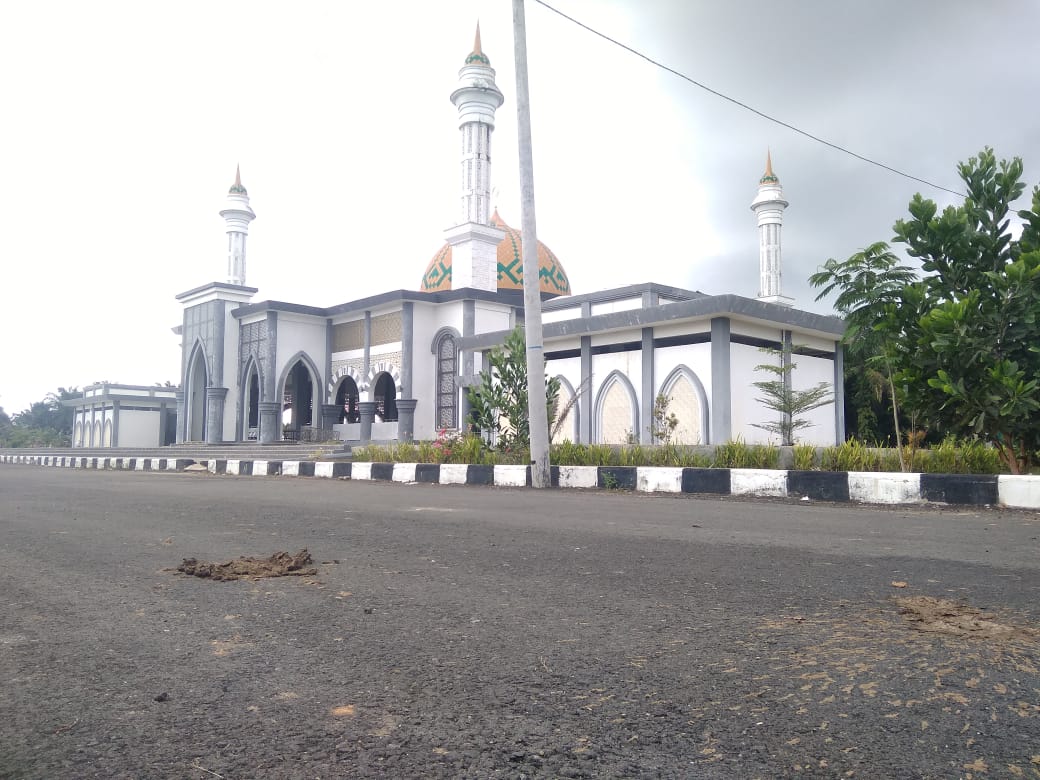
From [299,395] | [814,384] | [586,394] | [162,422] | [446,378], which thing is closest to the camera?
[814,384]


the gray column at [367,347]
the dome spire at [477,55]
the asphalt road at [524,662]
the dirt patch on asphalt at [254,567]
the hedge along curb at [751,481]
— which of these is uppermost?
the dome spire at [477,55]

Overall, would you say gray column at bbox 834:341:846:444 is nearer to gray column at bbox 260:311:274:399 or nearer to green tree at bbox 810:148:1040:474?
green tree at bbox 810:148:1040:474

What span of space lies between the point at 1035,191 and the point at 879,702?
7782mm

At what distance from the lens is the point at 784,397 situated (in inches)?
666

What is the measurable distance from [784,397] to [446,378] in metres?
14.1

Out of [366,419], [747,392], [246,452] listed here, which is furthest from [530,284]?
[366,419]

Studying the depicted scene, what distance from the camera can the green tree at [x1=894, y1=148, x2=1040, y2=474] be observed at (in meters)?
7.29

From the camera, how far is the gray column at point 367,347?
29547mm

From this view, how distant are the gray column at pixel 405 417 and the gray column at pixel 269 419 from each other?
5.72m

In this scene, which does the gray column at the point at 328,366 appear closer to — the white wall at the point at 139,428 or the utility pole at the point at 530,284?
the utility pole at the point at 530,284

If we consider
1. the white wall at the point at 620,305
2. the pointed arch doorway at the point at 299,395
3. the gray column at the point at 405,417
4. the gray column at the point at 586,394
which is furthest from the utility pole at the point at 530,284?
the pointed arch doorway at the point at 299,395

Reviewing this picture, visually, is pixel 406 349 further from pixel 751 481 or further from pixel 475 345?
pixel 751 481

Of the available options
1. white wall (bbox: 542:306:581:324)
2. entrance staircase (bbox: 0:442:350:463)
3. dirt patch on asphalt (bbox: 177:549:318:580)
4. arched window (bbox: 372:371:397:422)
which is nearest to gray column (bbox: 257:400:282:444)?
entrance staircase (bbox: 0:442:350:463)

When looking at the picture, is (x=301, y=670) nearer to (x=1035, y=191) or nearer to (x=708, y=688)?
(x=708, y=688)
